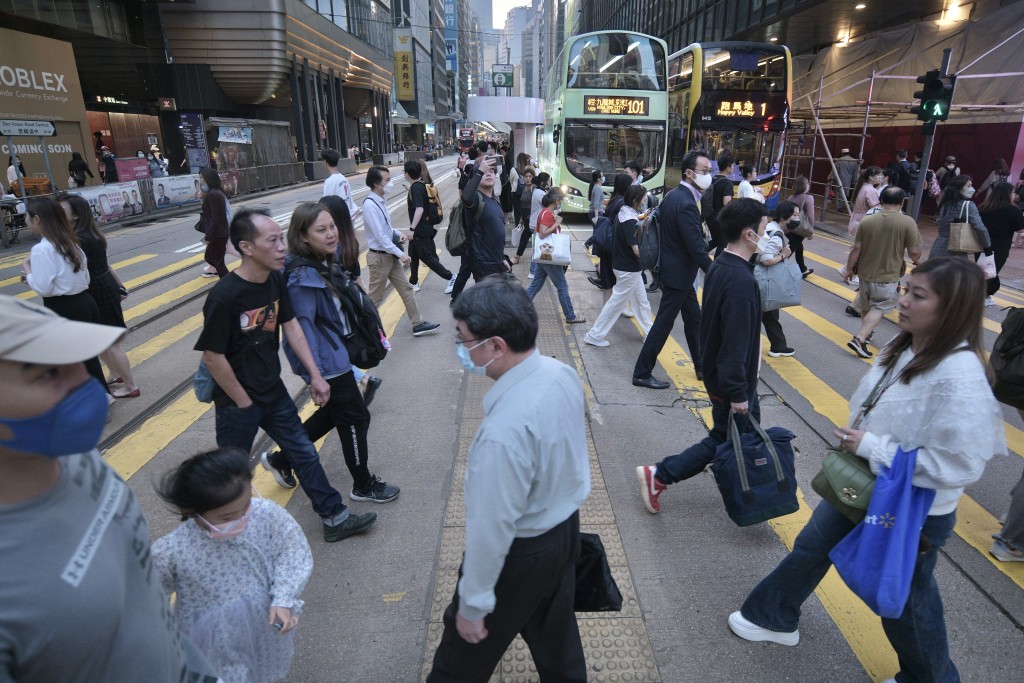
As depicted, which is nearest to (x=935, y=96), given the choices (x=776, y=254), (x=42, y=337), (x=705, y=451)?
(x=776, y=254)

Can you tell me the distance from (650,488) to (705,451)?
427 millimetres

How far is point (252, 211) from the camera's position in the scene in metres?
3.08

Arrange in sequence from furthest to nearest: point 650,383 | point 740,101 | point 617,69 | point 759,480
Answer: point 740,101, point 617,69, point 650,383, point 759,480

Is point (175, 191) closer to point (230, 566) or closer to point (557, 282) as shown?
point (557, 282)

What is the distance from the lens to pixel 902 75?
53.6 ft

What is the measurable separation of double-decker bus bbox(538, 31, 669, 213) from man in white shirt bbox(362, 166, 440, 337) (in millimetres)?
8736

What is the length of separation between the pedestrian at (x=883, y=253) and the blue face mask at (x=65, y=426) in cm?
675

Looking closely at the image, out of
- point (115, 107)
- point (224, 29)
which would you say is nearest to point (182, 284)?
point (224, 29)

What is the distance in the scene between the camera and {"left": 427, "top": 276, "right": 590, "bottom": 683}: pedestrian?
1685mm

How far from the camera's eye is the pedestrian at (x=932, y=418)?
1994 mm

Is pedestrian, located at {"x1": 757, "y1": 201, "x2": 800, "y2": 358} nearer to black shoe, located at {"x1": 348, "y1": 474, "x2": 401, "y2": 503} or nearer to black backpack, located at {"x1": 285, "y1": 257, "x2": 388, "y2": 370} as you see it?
black backpack, located at {"x1": 285, "y1": 257, "x2": 388, "y2": 370}

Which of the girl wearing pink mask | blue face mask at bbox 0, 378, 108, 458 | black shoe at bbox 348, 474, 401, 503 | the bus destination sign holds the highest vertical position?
the bus destination sign

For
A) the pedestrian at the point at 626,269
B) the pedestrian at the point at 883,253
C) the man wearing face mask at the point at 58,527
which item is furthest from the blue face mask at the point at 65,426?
the pedestrian at the point at 883,253

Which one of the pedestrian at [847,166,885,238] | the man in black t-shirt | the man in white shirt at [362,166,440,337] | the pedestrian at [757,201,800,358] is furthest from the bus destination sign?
the man in black t-shirt
